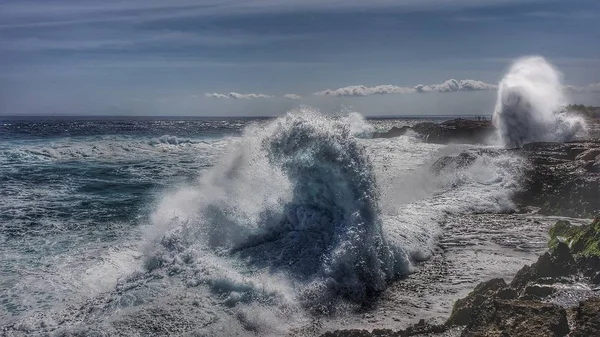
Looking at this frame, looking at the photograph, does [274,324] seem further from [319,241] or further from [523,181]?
[523,181]

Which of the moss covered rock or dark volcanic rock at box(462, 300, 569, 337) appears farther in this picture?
the moss covered rock

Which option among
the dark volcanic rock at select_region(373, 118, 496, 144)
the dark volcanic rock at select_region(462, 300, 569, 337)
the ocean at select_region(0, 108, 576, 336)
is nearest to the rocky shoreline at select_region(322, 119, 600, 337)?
the dark volcanic rock at select_region(462, 300, 569, 337)

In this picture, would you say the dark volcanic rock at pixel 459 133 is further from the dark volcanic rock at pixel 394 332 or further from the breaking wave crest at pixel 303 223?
the dark volcanic rock at pixel 394 332

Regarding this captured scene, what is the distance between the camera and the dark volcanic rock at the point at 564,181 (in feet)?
46.4

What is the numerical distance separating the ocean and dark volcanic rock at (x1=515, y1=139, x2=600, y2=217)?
872 millimetres

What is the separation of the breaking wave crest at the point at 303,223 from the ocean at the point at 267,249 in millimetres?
27

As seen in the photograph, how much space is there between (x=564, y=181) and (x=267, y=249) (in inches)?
418

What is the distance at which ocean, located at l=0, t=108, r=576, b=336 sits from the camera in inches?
301

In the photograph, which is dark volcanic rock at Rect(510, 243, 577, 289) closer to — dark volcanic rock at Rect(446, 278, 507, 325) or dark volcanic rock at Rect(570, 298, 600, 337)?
dark volcanic rock at Rect(446, 278, 507, 325)

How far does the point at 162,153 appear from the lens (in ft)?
120

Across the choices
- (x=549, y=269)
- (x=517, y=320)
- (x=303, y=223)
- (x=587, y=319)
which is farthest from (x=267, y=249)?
(x=587, y=319)

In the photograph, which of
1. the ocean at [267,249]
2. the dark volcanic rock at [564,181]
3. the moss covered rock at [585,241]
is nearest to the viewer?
the ocean at [267,249]

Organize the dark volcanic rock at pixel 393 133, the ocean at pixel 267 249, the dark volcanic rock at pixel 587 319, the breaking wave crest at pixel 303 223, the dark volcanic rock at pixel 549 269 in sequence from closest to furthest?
the dark volcanic rock at pixel 587 319, the ocean at pixel 267 249, the dark volcanic rock at pixel 549 269, the breaking wave crest at pixel 303 223, the dark volcanic rock at pixel 393 133

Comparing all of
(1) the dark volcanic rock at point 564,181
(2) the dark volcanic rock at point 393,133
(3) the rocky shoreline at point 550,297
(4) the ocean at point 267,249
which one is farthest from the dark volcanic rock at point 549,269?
(2) the dark volcanic rock at point 393,133
